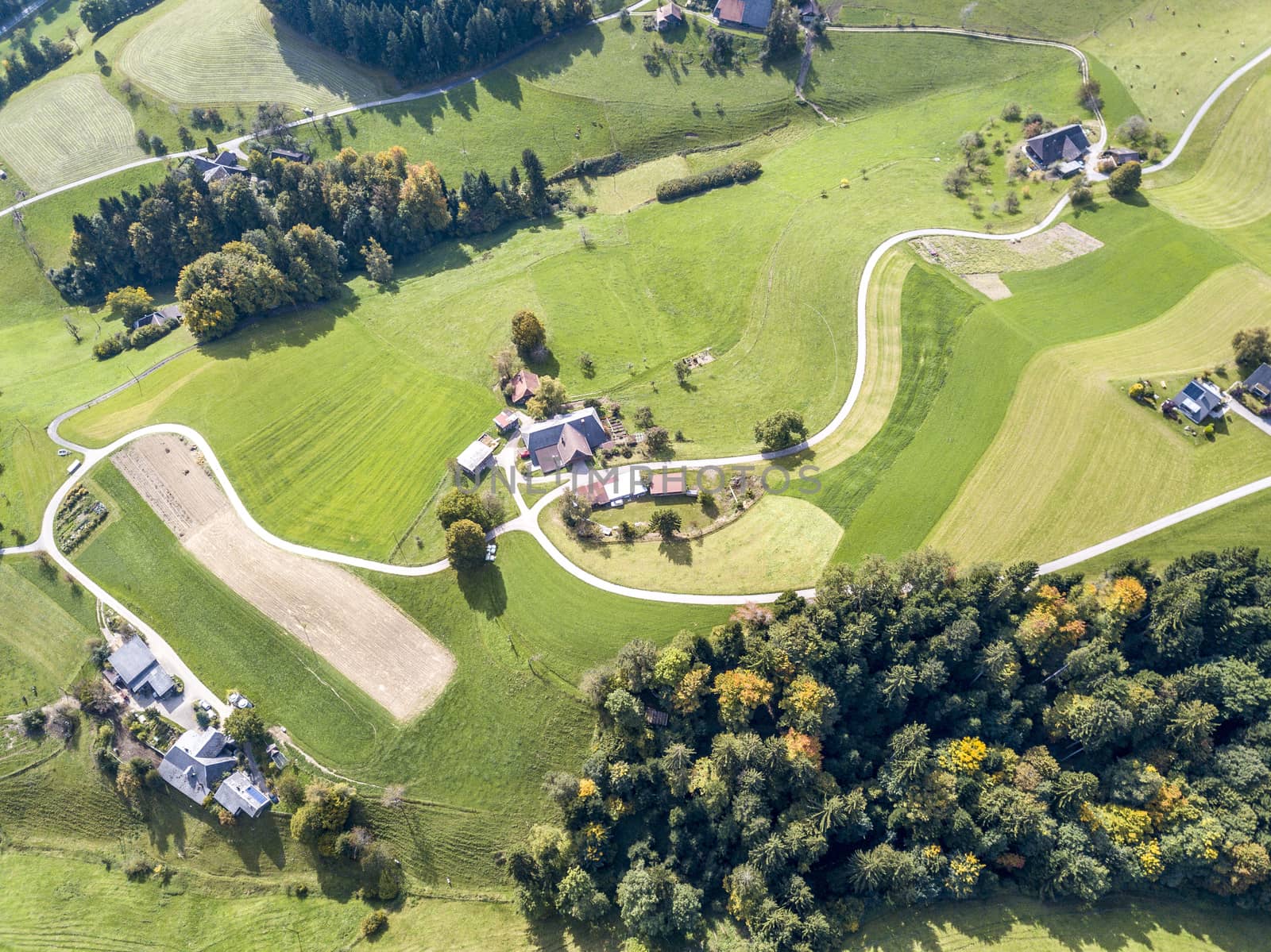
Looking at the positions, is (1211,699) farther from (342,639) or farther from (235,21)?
(235,21)

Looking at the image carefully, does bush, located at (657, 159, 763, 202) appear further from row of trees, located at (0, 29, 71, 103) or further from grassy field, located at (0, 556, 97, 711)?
row of trees, located at (0, 29, 71, 103)

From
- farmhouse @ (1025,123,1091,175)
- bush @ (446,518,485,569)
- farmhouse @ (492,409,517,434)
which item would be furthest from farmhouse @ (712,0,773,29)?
bush @ (446,518,485,569)

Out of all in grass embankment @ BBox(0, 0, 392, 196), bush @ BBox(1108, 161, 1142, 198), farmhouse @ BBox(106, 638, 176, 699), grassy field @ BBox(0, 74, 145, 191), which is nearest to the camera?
farmhouse @ BBox(106, 638, 176, 699)

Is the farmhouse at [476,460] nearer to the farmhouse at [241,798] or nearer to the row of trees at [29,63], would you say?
the farmhouse at [241,798]

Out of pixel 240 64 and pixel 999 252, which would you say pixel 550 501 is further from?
pixel 240 64

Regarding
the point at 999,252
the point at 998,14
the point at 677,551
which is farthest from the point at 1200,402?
the point at 998,14

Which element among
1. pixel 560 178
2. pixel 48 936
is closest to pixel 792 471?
pixel 560 178

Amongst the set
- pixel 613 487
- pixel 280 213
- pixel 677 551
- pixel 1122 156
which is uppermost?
pixel 280 213
